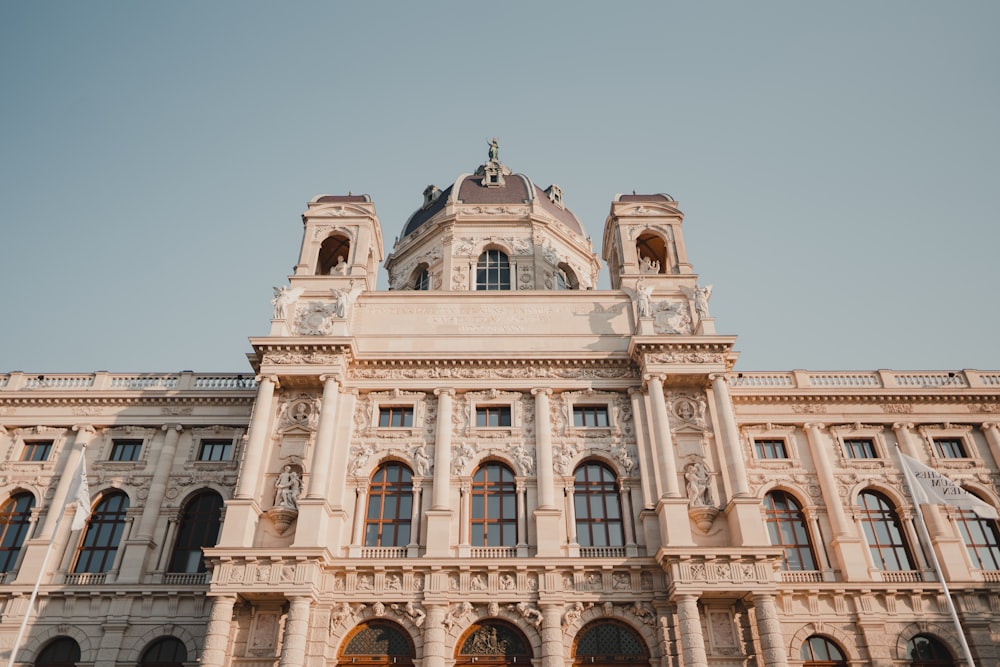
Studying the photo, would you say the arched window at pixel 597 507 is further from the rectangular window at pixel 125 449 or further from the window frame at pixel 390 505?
the rectangular window at pixel 125 449

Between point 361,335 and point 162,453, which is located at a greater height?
point 361,335

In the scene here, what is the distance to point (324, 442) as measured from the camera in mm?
25938

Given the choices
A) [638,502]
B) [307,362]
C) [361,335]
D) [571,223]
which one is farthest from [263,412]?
[571,223]

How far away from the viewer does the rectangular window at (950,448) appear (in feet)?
98.0

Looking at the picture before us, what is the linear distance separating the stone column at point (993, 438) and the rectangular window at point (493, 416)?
19.9 meters

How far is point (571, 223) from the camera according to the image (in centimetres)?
4247

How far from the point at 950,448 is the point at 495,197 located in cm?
2512

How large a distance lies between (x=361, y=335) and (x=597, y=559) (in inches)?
516

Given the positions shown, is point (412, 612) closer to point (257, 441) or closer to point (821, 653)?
point (257, 441)

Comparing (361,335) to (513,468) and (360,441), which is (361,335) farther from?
(513,468)

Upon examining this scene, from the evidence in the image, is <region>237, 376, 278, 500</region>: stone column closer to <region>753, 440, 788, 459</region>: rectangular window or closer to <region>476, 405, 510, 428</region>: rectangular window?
<region>476, 405, 510, 428</region>: rectangular window

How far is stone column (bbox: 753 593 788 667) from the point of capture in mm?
21375

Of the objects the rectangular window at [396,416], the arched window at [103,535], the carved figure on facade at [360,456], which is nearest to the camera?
the carved figure on facade at [360,456]

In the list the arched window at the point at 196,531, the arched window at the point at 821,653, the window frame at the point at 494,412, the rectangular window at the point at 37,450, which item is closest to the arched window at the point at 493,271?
the window frame at the point at 494,412
